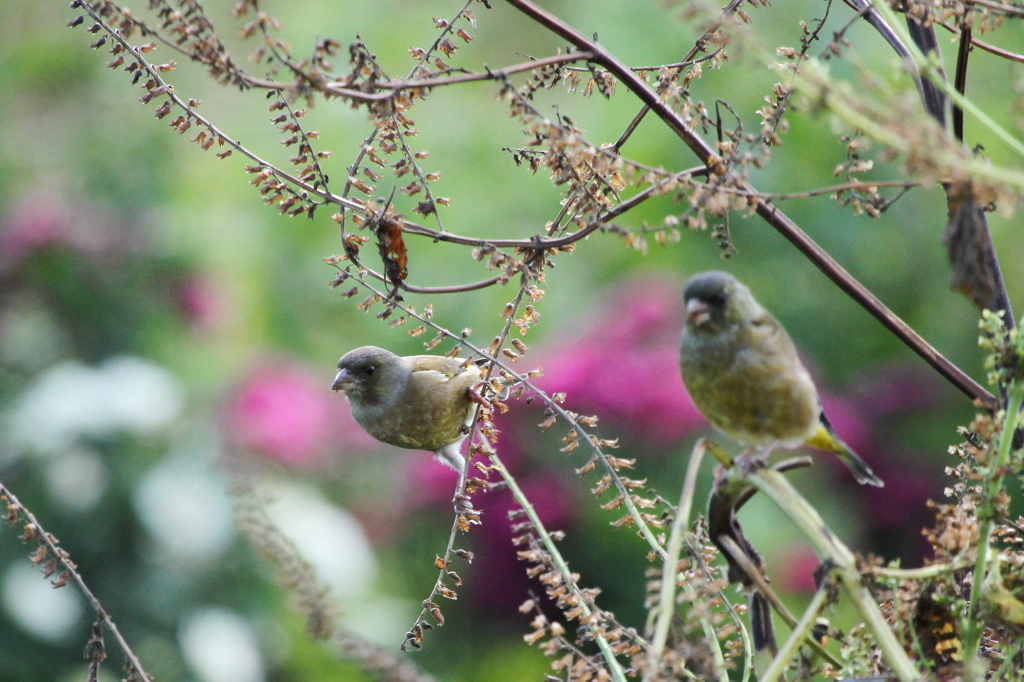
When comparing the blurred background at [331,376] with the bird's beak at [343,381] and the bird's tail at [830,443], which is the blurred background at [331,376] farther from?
the bird's tail at [830,443]

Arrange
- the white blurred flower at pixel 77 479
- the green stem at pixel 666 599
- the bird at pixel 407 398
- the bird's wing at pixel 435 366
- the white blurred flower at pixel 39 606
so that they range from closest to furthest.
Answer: the green stem at pixel 666 599 → the bird at pixel 407 398 → the bird's wing at pixel 435 366 → the white blurred flower at pixel 39 606 → the white blurred flower at pixel 77 479

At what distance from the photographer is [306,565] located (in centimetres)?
71

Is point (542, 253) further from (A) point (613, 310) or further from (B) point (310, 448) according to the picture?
(B) point (310, 448)

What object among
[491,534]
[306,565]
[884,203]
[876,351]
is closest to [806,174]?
[876,351]

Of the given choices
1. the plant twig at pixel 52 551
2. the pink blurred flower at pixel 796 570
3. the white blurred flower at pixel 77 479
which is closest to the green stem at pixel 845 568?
the plant twig at pixel 52 551

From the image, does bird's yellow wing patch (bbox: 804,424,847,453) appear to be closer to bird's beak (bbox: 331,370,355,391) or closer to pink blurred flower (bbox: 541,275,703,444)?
bird's beak (bbox: 331,370,355,391)

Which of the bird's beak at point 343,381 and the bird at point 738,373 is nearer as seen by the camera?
the bird at point 738,373

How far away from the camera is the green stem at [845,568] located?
0.70m

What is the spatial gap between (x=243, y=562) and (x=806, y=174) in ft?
7.69

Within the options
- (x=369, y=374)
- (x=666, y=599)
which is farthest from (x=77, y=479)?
(x=666, y=599)

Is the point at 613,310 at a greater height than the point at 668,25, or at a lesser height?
lesser

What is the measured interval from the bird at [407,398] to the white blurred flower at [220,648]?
176 centimetres

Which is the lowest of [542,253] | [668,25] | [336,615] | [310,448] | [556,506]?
[336,615]

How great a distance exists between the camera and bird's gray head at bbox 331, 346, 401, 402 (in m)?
1.78
